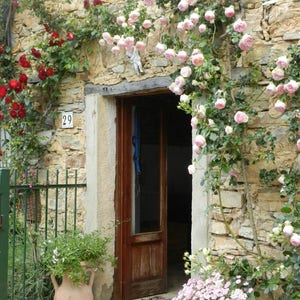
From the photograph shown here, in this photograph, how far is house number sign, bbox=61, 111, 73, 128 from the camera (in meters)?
5.84

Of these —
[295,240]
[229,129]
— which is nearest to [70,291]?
[229,129]

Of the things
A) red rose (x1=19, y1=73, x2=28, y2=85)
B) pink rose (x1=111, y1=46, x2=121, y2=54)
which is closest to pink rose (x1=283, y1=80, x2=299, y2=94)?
pink rose (x1=111, y1=46, x2=121, y2=54)

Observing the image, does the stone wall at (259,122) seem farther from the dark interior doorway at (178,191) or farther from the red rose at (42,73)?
the dark interior doorway at (178,191)

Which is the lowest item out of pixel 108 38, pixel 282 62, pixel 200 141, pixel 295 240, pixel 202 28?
pixel 295 240

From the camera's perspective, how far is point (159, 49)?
15.2ft

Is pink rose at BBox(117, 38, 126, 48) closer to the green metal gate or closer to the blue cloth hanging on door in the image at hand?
the blue cloth hanging on door

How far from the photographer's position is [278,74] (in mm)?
3982

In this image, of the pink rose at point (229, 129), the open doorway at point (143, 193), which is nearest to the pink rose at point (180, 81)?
the pink rose at point (229, 129)

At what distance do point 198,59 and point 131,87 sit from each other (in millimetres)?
1211

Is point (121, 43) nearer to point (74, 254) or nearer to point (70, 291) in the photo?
point (74, 254)

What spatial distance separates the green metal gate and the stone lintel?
2.70ft

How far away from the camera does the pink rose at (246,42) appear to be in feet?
13.6

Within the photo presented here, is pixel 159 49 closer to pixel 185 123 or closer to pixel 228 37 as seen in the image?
pixel 228 37

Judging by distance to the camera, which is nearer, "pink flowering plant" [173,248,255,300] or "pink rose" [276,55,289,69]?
"pink rose" [276,55,289,69]
